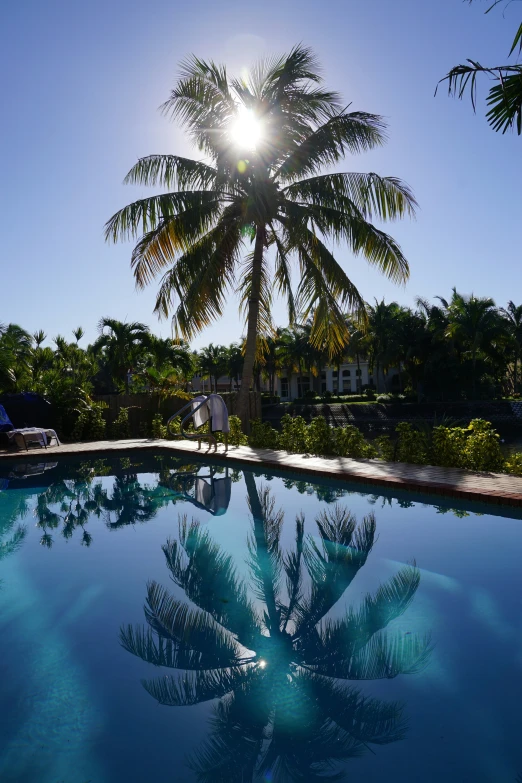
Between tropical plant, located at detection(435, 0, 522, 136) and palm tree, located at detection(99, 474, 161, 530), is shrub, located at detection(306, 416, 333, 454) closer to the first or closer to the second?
palm tree, located at detection(99, 474, 161, 530)

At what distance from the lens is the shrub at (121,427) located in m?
16.7

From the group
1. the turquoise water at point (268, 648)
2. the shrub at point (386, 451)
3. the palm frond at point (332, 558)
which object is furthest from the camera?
the shrub at point (386, 451)

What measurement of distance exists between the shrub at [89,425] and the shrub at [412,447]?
32.7 ft

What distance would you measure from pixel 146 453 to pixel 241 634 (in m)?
10.1

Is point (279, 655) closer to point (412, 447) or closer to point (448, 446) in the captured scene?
point (448, 446)

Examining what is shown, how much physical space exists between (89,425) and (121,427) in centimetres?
97

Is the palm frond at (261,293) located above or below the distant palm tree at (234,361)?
below

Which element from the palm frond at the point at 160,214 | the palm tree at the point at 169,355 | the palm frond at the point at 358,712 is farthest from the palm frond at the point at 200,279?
the palm tree at the point at 169,355

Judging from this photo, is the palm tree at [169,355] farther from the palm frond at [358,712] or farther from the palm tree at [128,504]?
the palm frond at [358,712]

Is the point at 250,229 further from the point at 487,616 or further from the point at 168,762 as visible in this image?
the point at 168,762

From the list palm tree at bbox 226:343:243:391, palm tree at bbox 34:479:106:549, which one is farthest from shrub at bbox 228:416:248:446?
palm tree at bbox 226:343:243:391

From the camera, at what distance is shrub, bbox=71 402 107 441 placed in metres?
16.0

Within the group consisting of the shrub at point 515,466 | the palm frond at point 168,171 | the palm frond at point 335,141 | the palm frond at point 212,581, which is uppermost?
the palm frond at point 335,141

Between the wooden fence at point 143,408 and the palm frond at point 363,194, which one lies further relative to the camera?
the wooden fence at point 143,408
